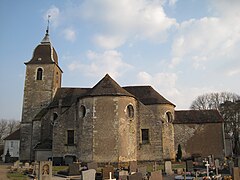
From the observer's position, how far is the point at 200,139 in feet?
95.6

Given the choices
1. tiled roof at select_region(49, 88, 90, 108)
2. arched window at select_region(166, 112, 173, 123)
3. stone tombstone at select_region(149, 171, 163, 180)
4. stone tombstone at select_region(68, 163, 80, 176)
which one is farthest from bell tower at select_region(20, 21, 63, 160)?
stone tombstone at select_region(149, 171, 163, 180)

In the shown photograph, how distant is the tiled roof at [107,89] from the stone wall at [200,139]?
968 centimetres

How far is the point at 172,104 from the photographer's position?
1174 inches

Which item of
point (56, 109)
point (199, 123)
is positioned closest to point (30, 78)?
point (56, 109)

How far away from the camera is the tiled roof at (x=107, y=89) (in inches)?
934

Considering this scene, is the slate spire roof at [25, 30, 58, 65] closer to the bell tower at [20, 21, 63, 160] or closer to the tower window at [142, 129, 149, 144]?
the bell tower at [20, 21, 63, 160]

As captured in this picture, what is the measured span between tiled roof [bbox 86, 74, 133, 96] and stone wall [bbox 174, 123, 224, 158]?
968 centimetres

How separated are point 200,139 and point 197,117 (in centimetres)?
274

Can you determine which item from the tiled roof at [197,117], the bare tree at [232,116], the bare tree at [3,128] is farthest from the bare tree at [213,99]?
the bare tree at [3,128]

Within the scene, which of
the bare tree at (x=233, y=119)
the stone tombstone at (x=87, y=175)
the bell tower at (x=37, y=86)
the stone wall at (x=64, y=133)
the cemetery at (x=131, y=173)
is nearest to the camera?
the stone tombstone at (x=87, y=175)

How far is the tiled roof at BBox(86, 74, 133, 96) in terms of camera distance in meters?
23.7

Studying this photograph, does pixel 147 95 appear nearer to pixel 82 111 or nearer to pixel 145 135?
pixel 145 135

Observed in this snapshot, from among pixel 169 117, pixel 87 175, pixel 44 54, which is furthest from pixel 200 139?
pixel 44 54

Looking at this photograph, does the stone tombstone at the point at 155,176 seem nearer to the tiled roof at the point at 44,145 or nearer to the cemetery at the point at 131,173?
the cemetery at the point at 131,173
